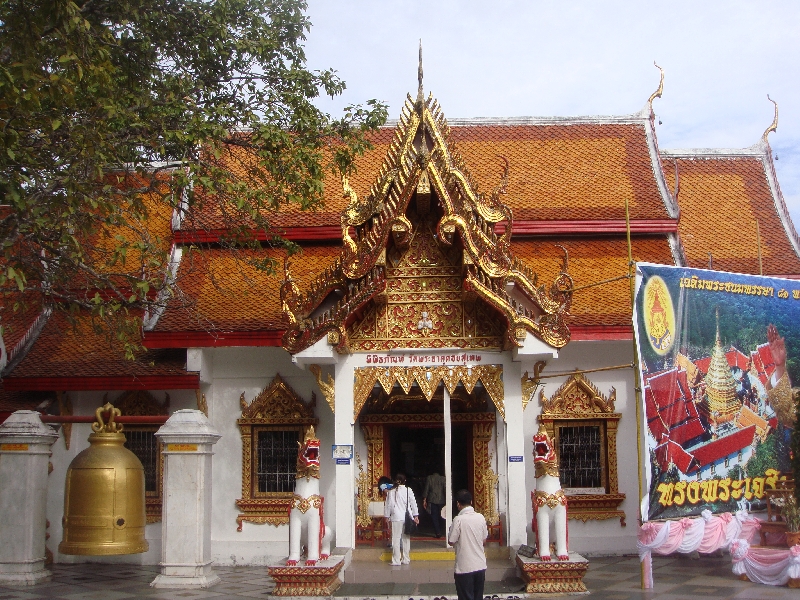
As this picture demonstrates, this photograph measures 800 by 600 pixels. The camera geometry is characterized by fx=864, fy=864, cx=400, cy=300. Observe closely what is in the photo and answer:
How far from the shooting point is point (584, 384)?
44.2 feet

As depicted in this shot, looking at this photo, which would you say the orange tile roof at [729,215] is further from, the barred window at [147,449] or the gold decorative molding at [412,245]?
the barred window at [147,449]

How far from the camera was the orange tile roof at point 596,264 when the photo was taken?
13.2m

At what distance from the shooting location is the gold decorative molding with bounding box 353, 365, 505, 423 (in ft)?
36.6

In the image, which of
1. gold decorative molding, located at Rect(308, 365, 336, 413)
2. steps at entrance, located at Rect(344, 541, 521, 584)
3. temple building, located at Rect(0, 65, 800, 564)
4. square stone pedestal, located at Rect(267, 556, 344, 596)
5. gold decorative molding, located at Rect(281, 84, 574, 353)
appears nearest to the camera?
square stone pedestal, located at Rect(267, 556, 344, 596)

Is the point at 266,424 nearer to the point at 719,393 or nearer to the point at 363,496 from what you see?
the point at 363,496

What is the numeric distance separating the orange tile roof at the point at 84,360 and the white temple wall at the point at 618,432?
5.54m

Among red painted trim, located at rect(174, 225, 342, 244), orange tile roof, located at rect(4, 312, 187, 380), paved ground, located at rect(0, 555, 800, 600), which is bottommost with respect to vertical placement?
paved ground, located at rect(0, 555, 800, 600)

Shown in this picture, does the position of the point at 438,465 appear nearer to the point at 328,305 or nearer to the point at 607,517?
the point at 607,517

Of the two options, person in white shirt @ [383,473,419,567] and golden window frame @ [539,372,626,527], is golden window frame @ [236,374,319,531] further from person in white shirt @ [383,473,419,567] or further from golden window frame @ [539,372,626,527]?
golden window frame @ [539,372,626,527]

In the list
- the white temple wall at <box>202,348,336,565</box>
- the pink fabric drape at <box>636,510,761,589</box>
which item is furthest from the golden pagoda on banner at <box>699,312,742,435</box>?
the white temple wall at <box>202,348,336,565</box>

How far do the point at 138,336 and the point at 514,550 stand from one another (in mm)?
6986

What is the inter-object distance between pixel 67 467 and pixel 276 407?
3.34 metres

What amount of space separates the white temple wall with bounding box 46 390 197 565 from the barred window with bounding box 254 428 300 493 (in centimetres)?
126

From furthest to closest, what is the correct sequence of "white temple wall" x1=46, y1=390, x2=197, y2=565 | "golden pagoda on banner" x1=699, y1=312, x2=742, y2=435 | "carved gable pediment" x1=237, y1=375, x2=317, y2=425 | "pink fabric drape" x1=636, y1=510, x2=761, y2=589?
"carved gable pediment" x1=237, y1=375, x2=317, y2=425 → "white temple wall" x1=46, y1=390, x2=197, y2=565 → "golden pagoda on banner" x1=699, y1=312, x2=742, y2=435 → "pink fabric drape" x1=636, y1=510, x2=761, y2=589
